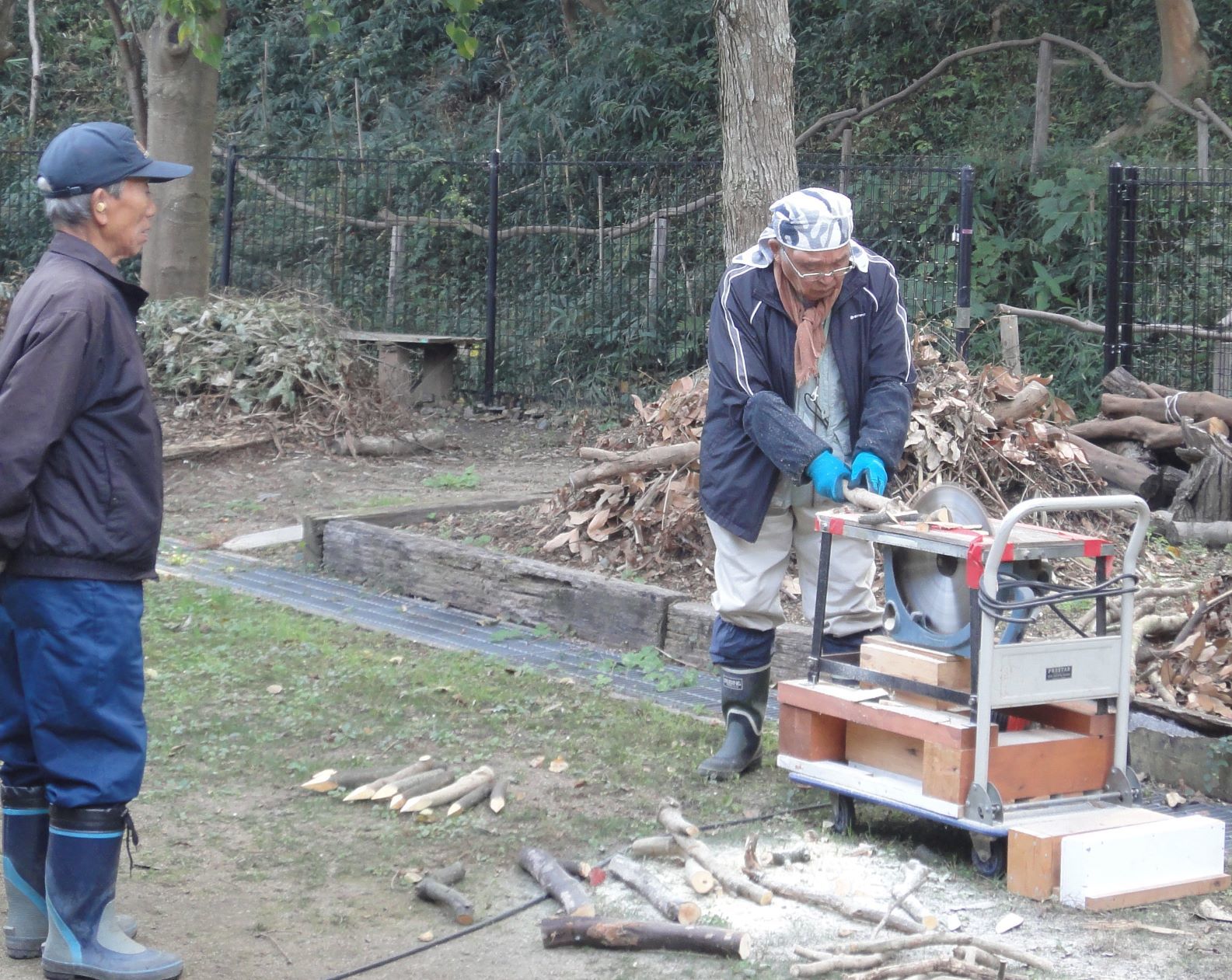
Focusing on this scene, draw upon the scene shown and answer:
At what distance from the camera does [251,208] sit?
53.6 feet

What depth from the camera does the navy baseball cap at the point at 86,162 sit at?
345cm

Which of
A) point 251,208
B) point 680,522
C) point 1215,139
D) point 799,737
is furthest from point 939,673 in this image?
point 251,208

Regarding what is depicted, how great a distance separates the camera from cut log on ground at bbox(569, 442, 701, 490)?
7.61 m

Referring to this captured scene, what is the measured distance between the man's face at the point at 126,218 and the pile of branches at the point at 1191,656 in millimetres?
3620

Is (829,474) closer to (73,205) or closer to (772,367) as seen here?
(772,367)

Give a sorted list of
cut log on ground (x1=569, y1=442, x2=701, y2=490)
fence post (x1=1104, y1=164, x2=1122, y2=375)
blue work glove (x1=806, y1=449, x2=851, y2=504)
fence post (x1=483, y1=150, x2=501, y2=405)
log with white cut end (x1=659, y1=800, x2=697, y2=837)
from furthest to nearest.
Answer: fence post (x1=483, y1=150, x2=501, y2=405)
fence post (x1=1104, y1=164, x2=1122, y2=375)
cut log on ground (x1=569, y1=442, x2=701, y2=490)
blue work glove (x1=806, y1=449, x2=851, y2=504)
log with white cut end (x1=659, y1=800, x2=697, y2=837)

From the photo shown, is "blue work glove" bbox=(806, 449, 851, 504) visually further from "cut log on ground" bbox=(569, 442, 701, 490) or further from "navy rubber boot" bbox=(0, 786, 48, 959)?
"cut log on ground" bbox=(569, 442, 701, 490)

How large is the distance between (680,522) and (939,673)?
10.2 ft

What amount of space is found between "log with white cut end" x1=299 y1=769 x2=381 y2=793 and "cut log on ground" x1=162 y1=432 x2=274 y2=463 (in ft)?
20.2

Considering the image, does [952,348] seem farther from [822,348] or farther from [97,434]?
[97,434]

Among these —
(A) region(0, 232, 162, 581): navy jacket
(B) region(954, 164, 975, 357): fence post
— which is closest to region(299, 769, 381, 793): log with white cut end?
(A) region(0, 232, 162, 581): navy jacket

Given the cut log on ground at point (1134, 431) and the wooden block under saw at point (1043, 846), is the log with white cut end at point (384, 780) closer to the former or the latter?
the wooden block under saw at point (1043, 846)


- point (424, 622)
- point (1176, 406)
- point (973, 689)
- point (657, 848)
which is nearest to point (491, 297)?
point (1176, 406)

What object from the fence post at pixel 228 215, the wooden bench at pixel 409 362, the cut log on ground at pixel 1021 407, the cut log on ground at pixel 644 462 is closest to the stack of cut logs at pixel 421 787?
the cut log on ground at pixel 644 462
